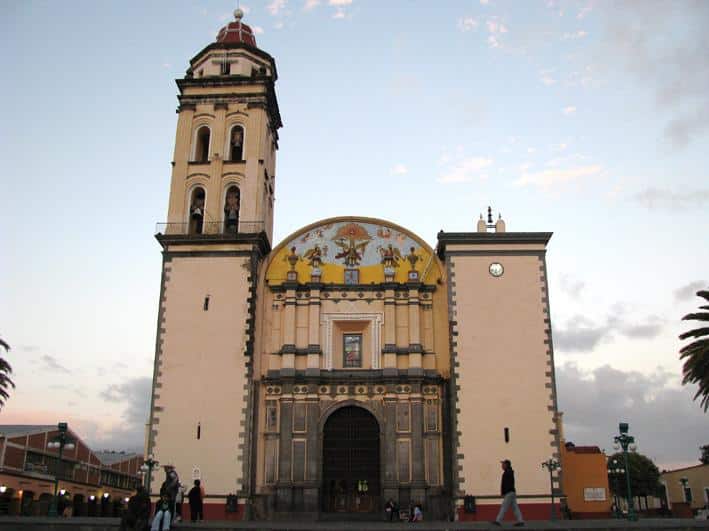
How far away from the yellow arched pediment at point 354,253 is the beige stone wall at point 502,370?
1.64 m

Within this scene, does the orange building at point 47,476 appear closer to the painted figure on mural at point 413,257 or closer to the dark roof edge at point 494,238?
the painted figure on mural at point 413,257

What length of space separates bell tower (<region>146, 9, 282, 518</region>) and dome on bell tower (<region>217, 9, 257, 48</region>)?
14 centimetres

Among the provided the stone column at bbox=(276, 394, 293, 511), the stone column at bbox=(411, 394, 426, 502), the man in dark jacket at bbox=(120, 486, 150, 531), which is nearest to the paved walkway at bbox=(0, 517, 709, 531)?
the man in dark jacket at bbox=(120, 486, 150, 531)

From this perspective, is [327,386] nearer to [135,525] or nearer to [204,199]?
[204,199]

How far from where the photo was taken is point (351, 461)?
27.6m

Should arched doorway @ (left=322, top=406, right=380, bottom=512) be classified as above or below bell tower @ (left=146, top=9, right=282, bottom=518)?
below

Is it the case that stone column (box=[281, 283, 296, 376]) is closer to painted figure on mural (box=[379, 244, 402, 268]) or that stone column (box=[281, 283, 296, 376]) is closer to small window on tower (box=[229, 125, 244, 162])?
painted figure on mural (box=[379, 244, 402, 268])

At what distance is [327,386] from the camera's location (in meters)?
28.2

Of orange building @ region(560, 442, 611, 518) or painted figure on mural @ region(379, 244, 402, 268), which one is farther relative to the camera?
painted figure on mural @ region(379, 244, 402, 268)

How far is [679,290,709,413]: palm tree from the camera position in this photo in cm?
2278

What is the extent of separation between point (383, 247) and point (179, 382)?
947cm

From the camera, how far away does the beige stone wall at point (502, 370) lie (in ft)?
86.9

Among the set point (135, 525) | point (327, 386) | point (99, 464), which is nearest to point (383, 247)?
point (327, 386)

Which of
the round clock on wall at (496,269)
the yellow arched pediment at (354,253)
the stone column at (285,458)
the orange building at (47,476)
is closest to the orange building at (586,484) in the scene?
the round clock on wall at (496,269)
